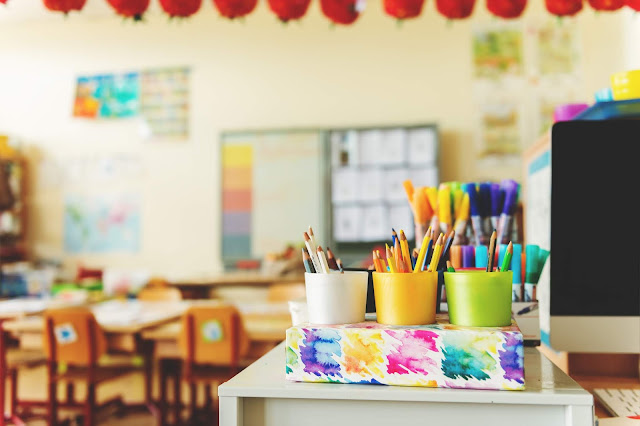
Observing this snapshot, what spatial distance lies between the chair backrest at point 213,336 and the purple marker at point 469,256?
1.96m

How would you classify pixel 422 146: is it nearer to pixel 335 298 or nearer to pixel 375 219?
pixel 375 219

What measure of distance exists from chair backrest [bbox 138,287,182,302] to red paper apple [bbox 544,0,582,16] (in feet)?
9.89

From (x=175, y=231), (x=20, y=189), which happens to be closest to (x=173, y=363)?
(x=175, y=231)

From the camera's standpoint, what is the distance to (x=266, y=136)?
4910 mm

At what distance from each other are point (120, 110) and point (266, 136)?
144cm

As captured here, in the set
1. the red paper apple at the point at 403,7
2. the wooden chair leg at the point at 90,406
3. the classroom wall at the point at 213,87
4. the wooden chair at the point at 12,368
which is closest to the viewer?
the red paper apple at the point at 403,7

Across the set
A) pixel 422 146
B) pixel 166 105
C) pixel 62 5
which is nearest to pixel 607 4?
pixel 422 146

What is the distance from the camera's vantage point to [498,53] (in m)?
4.73

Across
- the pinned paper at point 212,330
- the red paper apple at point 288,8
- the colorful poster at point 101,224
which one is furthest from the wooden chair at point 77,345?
the colorful poster at point 101,224

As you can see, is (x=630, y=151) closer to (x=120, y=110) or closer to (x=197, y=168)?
(x=197, y=168)

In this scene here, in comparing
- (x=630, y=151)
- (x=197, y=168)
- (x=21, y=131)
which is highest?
(x=21, y=131)

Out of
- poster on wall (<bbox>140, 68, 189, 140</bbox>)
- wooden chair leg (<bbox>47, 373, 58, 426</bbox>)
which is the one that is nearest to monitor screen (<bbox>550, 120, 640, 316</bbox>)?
wooden chair leg (<bbox>47, 373, 58, 426</bbox>)

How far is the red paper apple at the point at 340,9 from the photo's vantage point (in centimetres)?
269

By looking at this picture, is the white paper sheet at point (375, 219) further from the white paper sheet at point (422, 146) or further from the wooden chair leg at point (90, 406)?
the wooden chair leg at point (90, 406)
